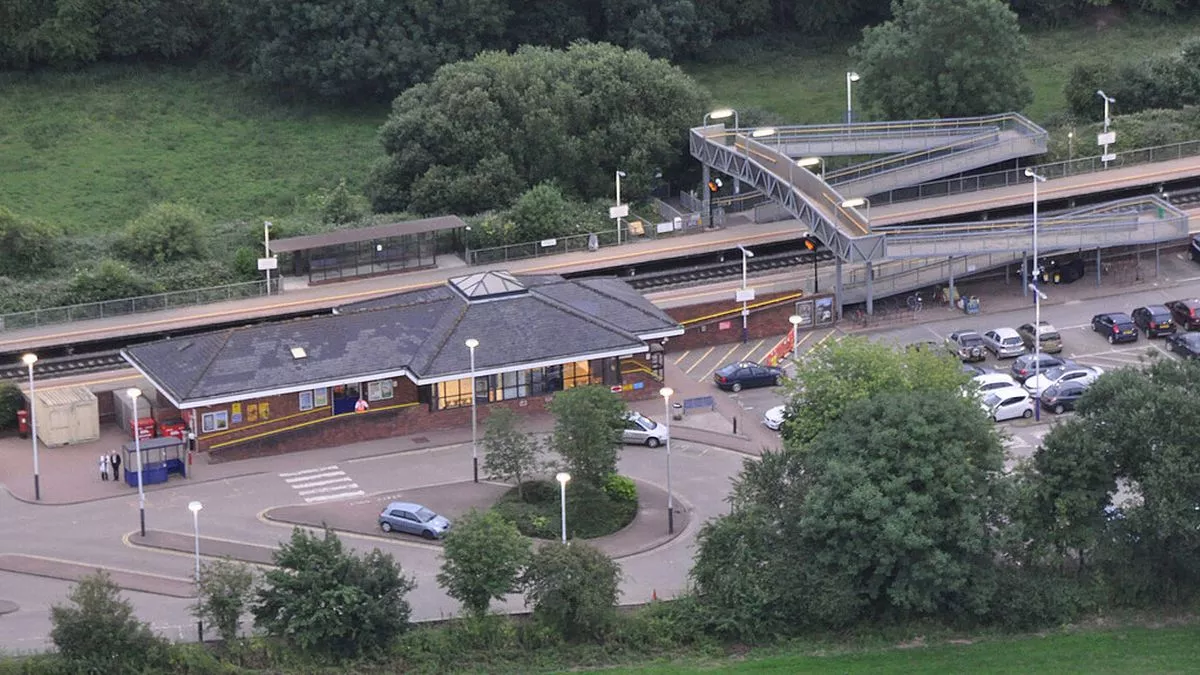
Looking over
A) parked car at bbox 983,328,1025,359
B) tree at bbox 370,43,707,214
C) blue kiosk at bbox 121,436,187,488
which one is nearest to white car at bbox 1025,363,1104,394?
parked car at bbox 983,328,1025,359

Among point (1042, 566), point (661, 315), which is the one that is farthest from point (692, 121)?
point (1042, 566)

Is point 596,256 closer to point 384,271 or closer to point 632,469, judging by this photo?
point 384,271

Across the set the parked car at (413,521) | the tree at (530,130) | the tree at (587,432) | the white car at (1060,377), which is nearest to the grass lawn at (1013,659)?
the parked car at (413,521)

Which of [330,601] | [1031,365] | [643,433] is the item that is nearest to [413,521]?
[330,601]

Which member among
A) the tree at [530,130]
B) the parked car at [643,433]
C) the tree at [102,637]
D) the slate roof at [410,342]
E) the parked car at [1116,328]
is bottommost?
the tree at [102,637]

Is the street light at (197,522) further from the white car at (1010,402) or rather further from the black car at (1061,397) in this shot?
the black car at (1061,397)

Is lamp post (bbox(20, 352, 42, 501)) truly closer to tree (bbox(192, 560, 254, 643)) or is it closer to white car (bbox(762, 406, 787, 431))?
tree (bbox(192, 560, 254, 643))
